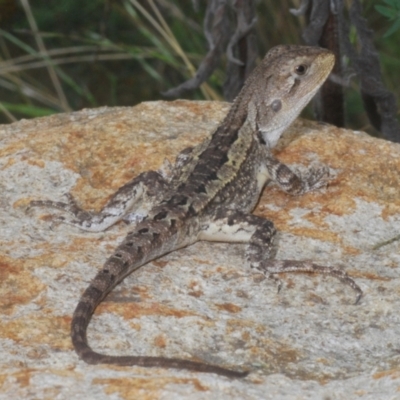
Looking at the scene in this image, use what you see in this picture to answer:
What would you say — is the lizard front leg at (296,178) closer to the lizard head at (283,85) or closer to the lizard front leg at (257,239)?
the lizard head at (283,85)

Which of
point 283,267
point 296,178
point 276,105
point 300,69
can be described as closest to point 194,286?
point 283,267

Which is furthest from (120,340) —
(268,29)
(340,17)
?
(268,29)

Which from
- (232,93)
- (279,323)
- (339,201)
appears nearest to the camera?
(279,323)

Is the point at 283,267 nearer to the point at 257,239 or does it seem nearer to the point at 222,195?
the point at 257,239

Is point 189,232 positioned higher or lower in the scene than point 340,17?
lower

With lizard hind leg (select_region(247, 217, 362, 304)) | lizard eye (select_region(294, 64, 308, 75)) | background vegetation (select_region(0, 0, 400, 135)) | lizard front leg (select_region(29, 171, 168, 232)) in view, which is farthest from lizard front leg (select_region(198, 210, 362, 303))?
background vegetation (select_region(0, 0, 400, 135))

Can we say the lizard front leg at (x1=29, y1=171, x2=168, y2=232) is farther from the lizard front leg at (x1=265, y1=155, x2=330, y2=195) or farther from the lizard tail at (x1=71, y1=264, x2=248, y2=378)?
the lizard tail at (x1=71, y1=264, x2=248, y2=378)

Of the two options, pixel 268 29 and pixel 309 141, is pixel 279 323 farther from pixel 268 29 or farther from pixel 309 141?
pixel 268 29
